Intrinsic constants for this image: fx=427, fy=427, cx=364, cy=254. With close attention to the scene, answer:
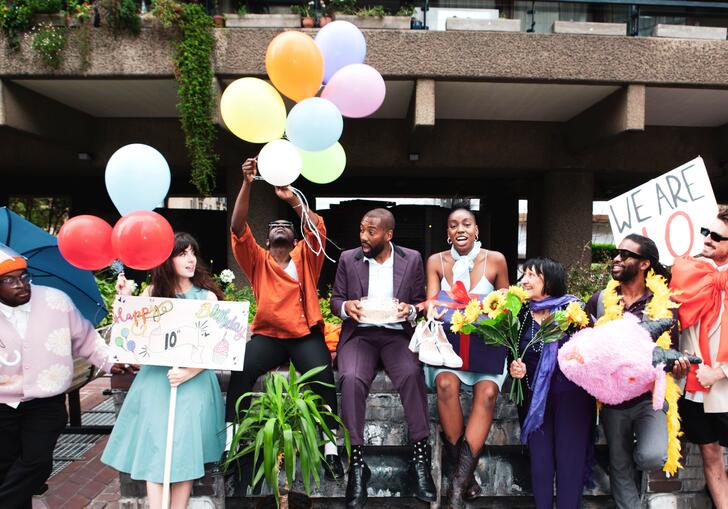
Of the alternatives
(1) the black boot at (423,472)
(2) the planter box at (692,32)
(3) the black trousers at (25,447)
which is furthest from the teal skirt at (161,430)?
(2) the planter box at (692,32)

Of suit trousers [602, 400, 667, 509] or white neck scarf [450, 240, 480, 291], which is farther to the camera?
white neck scarf [450, 240, 480, 291]

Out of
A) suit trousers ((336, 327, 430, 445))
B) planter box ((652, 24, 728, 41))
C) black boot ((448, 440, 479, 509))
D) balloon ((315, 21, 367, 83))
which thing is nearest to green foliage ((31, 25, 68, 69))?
balloon ((315, 21, 367, 83))

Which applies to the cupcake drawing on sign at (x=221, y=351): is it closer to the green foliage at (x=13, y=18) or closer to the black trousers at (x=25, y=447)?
the black trousers at (x=25, y=447)

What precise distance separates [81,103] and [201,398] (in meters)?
6.71

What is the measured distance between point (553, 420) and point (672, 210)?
64.5 inches

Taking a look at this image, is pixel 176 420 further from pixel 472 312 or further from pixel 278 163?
pixel 472 312

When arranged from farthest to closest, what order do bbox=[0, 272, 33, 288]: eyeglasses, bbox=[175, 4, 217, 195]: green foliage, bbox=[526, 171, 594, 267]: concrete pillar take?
1. bbox=[526, 171, 594, 267]: concrete pillar
2. bbox=[175, 4, 217, 195]: green foliage
3. bbox=[0, 272, 33, 288]: eyeglasses

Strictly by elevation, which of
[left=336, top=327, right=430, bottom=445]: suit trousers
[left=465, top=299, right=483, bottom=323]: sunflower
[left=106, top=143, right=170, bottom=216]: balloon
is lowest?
[left=336, top=327, right=430, bottom=445]: suit trousers

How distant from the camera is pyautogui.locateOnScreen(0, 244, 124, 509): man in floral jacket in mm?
2283

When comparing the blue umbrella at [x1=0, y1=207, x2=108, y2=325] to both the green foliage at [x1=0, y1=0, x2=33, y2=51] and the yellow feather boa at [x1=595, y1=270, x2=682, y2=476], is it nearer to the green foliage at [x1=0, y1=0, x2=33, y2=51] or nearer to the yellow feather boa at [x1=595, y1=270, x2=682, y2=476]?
the yellow feather boa at [x1=595, y1=270, x2=682, y2=476]

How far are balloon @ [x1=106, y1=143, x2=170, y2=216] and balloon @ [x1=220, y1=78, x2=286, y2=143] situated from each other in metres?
0.52

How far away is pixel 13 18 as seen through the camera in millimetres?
5672

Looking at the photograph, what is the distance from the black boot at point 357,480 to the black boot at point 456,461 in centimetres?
52

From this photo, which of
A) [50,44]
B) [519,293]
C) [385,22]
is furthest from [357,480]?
[50,44]
